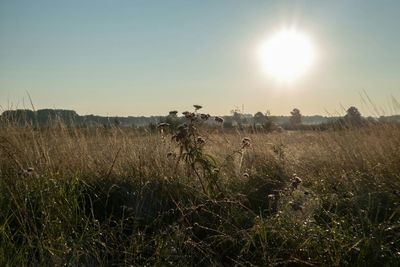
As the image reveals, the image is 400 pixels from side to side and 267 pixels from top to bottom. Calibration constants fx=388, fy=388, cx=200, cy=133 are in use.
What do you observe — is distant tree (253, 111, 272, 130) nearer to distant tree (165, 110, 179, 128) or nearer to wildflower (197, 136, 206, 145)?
distant tree (165, 110, 179, 128)

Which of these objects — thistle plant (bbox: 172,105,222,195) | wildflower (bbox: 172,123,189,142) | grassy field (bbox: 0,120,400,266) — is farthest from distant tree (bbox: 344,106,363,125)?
wildflower (bbox: 172,123,189,142)

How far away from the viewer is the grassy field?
107 inches

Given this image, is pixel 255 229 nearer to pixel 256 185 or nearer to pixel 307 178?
pixel 256 185

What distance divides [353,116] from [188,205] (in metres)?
5.42

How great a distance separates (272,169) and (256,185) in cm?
91

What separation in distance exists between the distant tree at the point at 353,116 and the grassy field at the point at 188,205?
45.6 inches

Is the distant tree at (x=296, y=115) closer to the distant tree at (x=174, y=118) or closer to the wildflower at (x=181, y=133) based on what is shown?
the distant tree at (x=174, y=118)

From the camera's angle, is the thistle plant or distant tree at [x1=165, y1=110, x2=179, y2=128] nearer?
the thistle plant

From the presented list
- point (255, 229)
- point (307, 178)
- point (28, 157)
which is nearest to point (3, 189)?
point (28, 157)

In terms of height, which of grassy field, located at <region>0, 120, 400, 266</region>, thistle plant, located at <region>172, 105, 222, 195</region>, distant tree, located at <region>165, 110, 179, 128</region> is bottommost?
grassy field, located at <region>0, 120, 400, 266</region>

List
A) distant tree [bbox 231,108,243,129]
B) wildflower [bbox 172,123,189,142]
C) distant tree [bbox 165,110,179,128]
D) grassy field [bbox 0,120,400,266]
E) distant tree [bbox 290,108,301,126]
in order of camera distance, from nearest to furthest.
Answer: grassy field [bbox 0,120,400,266] → wildflower [bbox 172,123,189,142] → distant tree [bbox 165,110,179,128] → distant tree [bbox 231,108,243,129] → distant tree [bbox 290,108,301,126]

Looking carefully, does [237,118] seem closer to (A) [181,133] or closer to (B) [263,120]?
(B) [263,120]

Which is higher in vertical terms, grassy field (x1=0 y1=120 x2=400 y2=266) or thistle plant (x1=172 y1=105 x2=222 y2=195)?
thistle plant (x1=172 y1=105 x2=222 y2=195)

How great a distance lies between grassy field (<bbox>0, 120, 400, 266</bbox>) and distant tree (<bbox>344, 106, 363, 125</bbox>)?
1.16 meters
